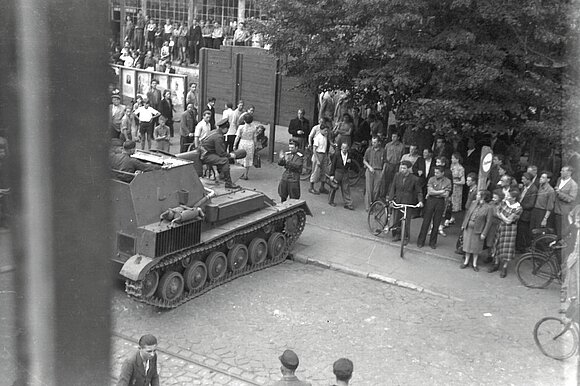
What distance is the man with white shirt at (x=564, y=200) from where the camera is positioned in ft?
40.8

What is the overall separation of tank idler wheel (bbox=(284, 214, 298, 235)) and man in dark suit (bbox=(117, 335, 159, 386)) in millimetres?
6465

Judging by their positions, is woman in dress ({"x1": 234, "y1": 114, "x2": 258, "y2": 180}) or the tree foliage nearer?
the tree foliage

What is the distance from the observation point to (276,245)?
12.6m

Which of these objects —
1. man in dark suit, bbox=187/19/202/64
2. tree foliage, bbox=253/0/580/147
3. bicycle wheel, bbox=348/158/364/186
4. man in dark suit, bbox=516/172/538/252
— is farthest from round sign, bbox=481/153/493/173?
man in dark suit, bbox=187/19/202/64

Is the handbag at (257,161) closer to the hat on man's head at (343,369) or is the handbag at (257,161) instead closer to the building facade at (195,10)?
the hat on man's head at (343,369)

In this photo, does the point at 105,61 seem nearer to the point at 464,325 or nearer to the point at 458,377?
the point at 458,377

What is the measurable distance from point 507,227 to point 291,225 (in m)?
3.52

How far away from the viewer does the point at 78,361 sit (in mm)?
915

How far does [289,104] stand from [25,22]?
18548 millimetres

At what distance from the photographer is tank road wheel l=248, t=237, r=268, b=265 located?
12.1 meters

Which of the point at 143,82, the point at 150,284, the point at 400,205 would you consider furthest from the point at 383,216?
the point at 143,82

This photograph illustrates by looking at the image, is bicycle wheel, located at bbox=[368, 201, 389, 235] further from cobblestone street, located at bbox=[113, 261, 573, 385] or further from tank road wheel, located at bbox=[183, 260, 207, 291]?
tank road wheel, located at bbox=[183, 260, 207, 291]

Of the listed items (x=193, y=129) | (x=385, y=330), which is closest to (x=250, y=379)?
(x=385, y=330)

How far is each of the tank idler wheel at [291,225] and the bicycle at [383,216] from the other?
1744 millimetres
